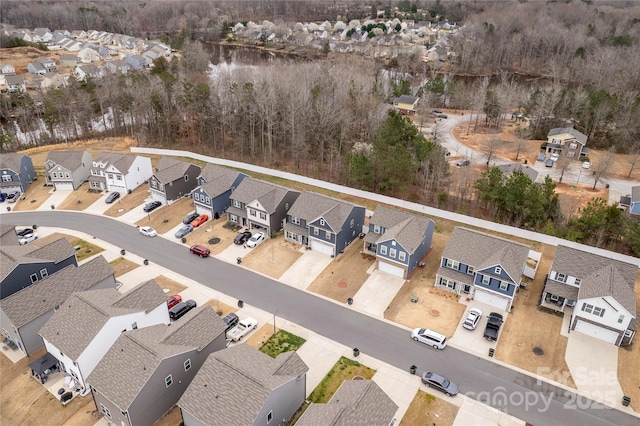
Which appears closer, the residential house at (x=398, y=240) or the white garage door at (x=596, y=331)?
the white garage door at (x=596, y=331)

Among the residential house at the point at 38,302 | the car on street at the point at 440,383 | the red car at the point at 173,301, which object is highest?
the residential house at the point at 38,302

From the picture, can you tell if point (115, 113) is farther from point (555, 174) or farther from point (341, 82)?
point (555, 174)

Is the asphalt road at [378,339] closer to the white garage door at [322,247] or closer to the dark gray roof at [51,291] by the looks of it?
the white garage door at [322,247]

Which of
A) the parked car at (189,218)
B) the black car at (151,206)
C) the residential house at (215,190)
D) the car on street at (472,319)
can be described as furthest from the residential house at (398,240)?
the black car at (151,206)

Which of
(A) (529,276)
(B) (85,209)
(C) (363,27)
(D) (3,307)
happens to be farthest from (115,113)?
(C) (363,27)

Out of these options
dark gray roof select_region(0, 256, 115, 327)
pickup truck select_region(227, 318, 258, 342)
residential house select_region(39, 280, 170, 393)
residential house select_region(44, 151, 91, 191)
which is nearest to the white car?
dark gray roof select_region(0, 256, 115, 327)

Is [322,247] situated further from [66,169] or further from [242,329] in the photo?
[66,169]
